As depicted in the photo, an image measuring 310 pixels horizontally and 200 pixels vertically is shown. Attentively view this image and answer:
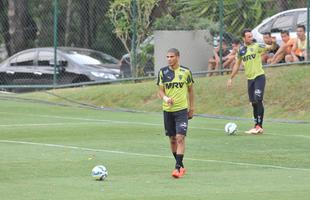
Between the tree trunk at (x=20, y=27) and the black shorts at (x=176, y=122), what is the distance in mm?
23911

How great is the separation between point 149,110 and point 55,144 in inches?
360

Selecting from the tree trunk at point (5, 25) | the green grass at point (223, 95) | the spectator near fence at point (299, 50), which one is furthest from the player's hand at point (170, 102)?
the tree trunk at point (5, 25)

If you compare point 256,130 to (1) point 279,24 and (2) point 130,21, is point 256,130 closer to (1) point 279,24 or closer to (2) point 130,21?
(1) point 279,24

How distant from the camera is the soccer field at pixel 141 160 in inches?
511

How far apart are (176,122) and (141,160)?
64.7 inches

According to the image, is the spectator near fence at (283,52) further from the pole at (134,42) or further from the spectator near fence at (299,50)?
the pole at (134,42)

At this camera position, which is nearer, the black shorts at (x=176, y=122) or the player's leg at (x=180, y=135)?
the player's leg at (x=180, y=135)

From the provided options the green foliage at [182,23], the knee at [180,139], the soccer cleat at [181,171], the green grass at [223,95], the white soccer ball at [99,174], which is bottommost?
the green grass at [223,95]

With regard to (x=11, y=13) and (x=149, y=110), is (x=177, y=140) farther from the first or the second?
(x=11, y=13)

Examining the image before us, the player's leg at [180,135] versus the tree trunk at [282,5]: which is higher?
the tree trunk at [282,5]

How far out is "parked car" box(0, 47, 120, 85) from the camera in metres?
32.8

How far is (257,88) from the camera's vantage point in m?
21.8

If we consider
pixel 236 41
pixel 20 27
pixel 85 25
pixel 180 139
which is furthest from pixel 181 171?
pixel 85 25

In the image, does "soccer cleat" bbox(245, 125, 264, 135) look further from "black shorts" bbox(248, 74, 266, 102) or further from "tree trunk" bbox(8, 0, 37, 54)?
"tree trunk" bbox(8, 0, 37, 54)
